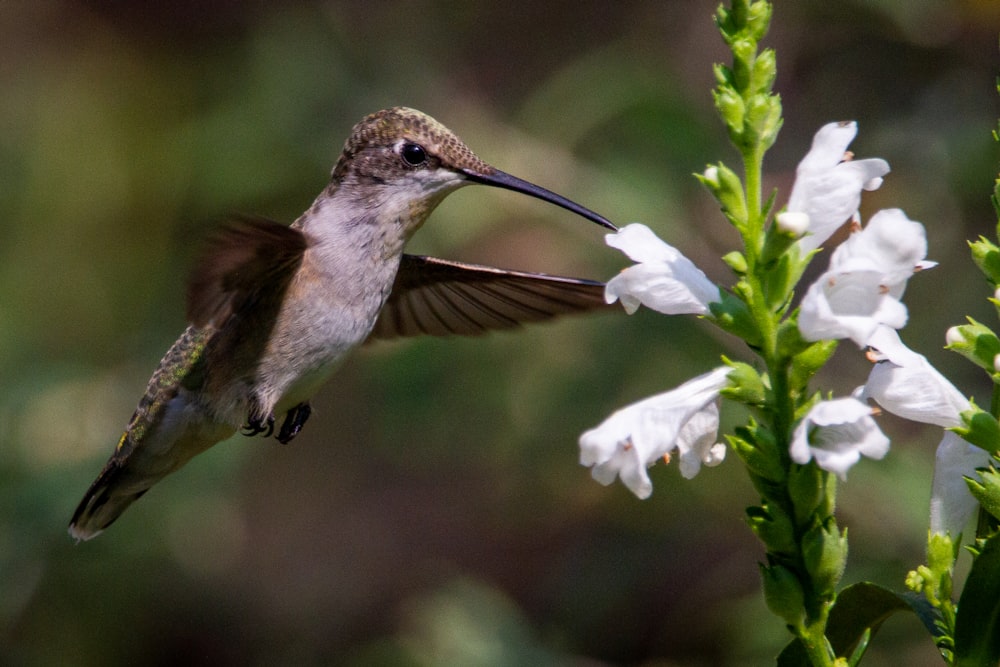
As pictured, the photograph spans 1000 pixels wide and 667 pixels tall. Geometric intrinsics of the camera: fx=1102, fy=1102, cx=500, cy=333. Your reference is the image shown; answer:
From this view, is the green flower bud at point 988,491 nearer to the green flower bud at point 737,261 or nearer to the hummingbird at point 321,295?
the green flower bud at point 737,261

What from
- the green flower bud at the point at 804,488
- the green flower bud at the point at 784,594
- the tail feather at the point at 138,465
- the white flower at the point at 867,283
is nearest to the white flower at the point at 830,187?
the white flower at the point at 867,283

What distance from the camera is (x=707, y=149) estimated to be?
11.7 feet

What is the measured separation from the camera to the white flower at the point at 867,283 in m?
1.25

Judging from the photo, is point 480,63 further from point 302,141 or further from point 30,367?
point 30,367

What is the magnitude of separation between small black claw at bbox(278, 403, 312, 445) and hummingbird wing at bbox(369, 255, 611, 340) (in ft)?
1.10

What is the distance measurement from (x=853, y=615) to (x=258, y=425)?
56.8 inches

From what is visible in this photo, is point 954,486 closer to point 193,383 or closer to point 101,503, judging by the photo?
point 193,383

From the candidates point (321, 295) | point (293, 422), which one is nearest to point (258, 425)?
point (293, 422)

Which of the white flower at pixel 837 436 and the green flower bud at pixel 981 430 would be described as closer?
the white flower at pixel 837 436

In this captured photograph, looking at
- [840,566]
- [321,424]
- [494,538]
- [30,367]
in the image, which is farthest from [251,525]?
[840,566]

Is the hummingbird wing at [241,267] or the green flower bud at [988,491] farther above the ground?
the hummingbird wing at [241,267]

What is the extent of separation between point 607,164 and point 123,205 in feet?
8.09

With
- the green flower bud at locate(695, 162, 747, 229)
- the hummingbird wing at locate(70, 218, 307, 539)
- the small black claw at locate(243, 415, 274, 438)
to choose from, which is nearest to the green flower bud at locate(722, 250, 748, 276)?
the green flower bud at locate(695, 162, 747, 229)

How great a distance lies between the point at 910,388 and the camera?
140 centimetres
